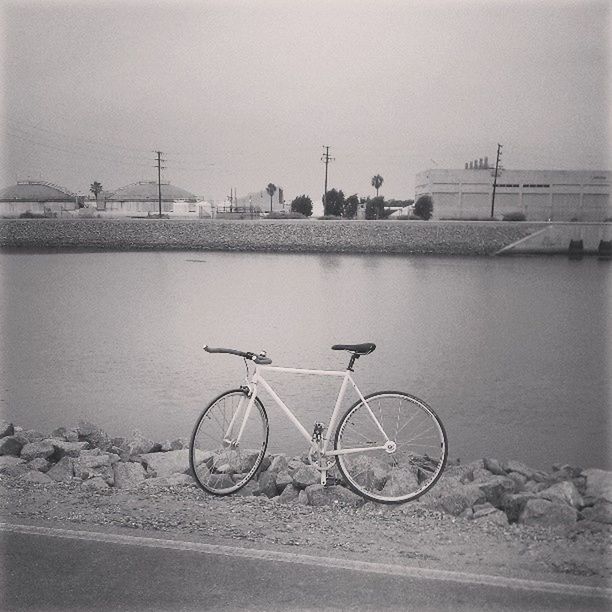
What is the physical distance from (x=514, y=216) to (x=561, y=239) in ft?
1.24

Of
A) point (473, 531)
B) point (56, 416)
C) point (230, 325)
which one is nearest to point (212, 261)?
point (230, 325)

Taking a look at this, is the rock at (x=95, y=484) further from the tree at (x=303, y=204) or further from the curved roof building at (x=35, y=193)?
the curved roof building at (x=35, y=193)

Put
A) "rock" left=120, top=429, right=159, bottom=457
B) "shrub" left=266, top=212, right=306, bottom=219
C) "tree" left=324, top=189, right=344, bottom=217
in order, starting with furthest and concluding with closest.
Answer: "shrub" left=266, top=212, right=306, bottom=219
"tree" left=324, top=189, right=344, bottom=217
"rock" left=120, top=429, right=159, bottom=457

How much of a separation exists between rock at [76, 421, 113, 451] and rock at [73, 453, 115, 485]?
0.42 metres

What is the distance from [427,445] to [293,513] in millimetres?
869

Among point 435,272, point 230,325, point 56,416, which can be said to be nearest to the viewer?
point 230,325

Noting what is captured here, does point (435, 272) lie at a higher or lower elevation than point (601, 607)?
higher

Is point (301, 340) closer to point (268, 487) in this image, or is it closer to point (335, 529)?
point (268, 487)

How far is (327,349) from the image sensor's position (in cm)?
514

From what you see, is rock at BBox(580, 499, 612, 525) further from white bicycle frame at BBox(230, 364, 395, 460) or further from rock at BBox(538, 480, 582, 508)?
white bicycle frame at BBox(230, 364, 395, 460)

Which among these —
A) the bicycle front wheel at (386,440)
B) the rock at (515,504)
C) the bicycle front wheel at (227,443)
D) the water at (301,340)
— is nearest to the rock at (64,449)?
the water at (301,340)

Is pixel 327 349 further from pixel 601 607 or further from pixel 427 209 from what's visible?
pixel 601 607

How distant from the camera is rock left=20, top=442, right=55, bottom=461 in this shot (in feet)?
12.6

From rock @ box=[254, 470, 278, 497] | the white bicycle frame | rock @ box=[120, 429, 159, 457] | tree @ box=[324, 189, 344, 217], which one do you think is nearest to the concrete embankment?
tree @ box=[324, 189, 344, 217]
